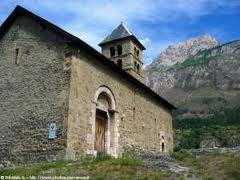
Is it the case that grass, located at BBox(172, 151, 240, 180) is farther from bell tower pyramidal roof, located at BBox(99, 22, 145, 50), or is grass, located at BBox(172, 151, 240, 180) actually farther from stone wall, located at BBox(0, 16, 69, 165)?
bell tower pyramidal roof, located at BBox(99, 22, 145, 50)

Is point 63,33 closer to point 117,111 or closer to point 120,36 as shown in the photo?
point 117,111

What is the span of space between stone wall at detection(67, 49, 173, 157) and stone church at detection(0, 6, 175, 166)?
0.04 meters

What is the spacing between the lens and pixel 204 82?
418 feet

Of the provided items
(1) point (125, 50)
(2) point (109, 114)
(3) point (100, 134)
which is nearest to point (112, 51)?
(1) point (125, 50)

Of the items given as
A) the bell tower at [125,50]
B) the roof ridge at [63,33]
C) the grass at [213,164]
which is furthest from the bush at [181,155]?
the bell tower at [125,50]

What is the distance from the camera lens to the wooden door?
1839cm

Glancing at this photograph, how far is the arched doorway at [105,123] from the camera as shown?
1841cm

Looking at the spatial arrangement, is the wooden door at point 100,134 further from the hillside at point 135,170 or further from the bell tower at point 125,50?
the bell tower at point 125,50

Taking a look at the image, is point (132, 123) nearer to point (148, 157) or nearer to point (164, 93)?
point (148, 157)

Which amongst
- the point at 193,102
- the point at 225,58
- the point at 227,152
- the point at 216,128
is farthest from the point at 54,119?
the point at 225,58

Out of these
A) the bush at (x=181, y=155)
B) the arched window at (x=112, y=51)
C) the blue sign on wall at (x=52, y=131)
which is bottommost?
the bush at (x=181, y=155)

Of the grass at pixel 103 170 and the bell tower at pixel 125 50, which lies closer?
the grass at pixel 103 170

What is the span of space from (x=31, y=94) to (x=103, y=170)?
7.37 meters

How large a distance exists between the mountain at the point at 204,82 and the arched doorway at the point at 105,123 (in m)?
82.6
